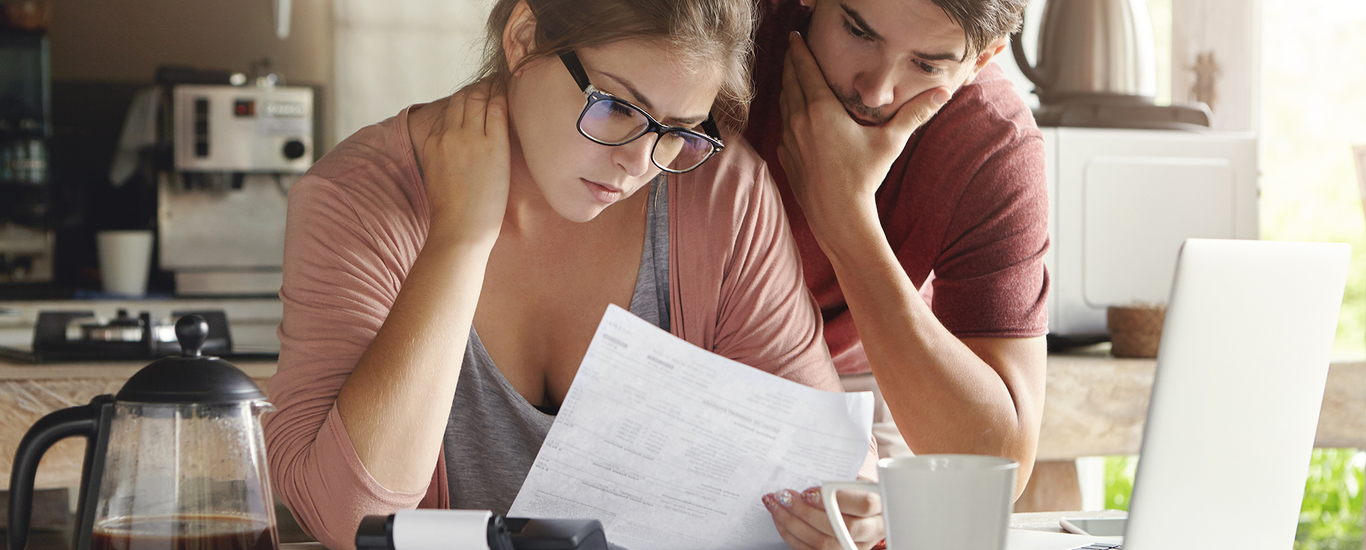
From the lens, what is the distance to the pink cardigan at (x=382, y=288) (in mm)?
909

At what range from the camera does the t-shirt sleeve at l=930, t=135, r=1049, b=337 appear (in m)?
1.20

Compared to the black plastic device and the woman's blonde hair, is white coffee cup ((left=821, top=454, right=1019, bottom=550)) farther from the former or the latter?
the woman's blonde hair

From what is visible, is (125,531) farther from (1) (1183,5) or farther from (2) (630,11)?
(1) (1183,5)

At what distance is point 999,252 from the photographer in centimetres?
120

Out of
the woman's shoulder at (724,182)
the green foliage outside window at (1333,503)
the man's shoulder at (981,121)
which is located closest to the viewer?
the woman's shoulder at (724,182)

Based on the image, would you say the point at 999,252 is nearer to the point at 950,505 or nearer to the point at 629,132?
the point at 629,132

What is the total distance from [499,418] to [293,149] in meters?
2.08

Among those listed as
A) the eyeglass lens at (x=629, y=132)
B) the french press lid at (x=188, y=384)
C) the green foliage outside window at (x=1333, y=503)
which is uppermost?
the eyeglass lens at (x=629, y=132)

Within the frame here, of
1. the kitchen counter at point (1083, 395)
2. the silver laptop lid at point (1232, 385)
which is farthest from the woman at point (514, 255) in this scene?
the kitchen counter at point (1083, 395)

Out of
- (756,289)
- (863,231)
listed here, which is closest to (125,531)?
(756,289)

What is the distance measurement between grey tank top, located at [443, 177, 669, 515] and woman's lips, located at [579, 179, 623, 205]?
11 centimetres

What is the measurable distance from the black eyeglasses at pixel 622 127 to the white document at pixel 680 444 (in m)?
0.19

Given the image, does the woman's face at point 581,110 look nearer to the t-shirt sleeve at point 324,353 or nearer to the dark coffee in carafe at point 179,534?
the t-shirt sleeve at point 324,353

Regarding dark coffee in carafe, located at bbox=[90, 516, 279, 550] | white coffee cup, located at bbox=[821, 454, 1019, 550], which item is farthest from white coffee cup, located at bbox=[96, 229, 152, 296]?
white coffee cup, located at bbox=[821, 454, 1019, 550]
